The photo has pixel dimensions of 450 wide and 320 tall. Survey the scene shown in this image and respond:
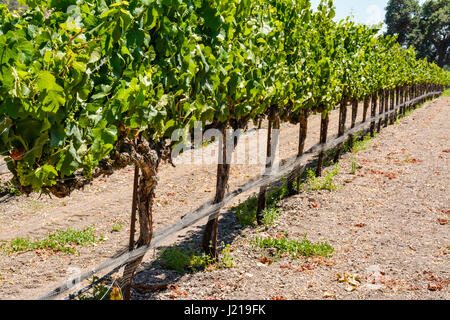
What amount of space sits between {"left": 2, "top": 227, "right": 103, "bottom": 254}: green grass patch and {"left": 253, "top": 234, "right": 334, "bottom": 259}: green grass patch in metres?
2.93

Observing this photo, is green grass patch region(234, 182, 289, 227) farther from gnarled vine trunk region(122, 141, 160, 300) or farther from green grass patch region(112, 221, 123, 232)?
gnarled vine trunk region(122, 141, 160, 300)

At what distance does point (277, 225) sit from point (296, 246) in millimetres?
1080

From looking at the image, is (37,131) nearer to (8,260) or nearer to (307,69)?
(8,260)

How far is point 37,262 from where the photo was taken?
6.49 metres

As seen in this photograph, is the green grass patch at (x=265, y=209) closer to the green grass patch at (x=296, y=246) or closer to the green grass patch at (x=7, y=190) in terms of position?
the green grass patch at (x=296, y=246)

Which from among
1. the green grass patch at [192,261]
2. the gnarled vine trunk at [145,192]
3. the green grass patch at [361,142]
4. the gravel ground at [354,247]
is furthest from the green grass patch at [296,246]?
the green grass patch at [361,142]

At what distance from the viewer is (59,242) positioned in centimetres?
709

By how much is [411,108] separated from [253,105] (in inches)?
915

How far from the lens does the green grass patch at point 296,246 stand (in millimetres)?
6270

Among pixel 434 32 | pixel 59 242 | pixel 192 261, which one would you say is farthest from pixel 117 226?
pixel 434 32

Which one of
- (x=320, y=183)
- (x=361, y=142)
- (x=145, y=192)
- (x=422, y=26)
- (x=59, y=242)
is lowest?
(x=59, y=242)

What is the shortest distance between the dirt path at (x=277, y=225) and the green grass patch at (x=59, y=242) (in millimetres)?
195

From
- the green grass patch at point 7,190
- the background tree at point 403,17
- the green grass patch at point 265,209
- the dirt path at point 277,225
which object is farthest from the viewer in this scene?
the background tree at point 403,17

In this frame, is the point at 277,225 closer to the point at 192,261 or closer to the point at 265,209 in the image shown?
the point at 265,209
